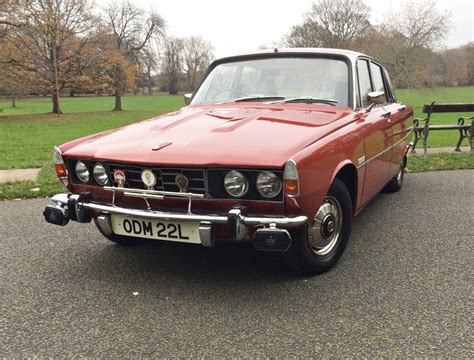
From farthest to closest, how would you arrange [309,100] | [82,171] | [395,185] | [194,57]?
[194,57], [395,185], [309,100], [82,171]

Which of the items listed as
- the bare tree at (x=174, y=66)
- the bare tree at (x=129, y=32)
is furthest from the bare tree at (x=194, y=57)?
the bare tree at (x=129, y=32)

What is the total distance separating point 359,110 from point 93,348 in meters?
2.85

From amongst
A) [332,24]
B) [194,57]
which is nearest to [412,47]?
[332,24]

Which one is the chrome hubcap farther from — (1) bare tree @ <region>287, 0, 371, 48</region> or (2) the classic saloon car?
(1) bare tree @ <region>287, 0, 371, 48</region>

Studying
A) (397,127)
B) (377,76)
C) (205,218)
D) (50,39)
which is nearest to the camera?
(205,218)

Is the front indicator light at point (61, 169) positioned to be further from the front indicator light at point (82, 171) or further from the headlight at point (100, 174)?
the headlight at point (100, 174)

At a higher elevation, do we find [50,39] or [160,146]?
[50,39]

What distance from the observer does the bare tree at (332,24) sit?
140 feet

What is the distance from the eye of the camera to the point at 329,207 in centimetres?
339

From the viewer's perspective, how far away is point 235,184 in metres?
2.92

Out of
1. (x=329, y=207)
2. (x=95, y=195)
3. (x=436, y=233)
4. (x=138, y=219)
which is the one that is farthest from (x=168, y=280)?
(x=436, y=233)

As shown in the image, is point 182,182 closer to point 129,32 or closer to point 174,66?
point 129,32

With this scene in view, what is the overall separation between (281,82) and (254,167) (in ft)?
5.77

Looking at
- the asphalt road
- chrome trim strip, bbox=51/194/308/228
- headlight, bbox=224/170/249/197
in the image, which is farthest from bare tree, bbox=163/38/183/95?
headlight, bbox=224/170/249/197
